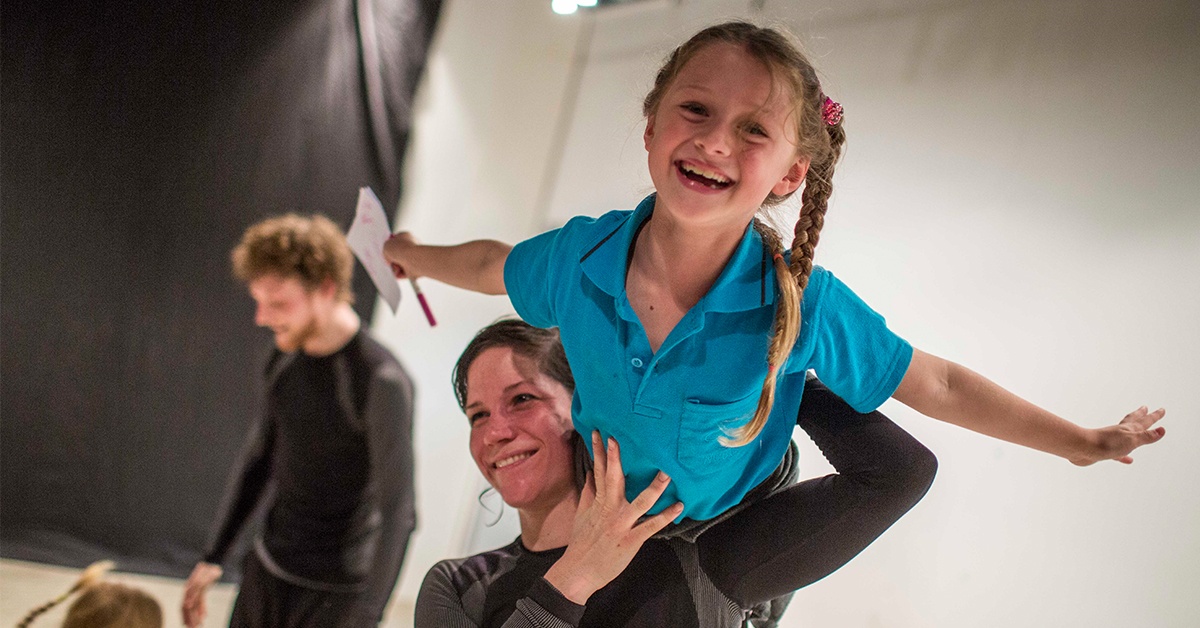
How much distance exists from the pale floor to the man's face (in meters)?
0.37

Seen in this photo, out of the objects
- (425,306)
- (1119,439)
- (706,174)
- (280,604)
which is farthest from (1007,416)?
(280,604)

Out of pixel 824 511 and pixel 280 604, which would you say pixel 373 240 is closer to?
pixel 280 604

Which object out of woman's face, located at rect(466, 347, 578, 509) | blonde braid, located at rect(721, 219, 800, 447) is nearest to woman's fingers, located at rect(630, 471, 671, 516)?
blonde braid, located at rect(721, 219, 800, 447)

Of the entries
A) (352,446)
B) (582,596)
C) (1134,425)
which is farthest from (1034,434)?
(352,446)

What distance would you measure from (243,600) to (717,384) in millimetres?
772

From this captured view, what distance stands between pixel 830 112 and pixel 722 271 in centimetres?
23

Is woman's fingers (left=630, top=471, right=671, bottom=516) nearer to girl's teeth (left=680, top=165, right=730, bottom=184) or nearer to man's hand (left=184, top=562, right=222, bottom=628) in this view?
girl's teeth (left=680, top=165, right=730, bottom=184)

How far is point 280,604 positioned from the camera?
1.18m

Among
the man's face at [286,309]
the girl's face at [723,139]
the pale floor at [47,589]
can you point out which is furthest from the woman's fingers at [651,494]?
the pale floor at [47,589]

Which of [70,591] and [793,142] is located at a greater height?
[793,142]

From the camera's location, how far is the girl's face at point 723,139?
901 mm

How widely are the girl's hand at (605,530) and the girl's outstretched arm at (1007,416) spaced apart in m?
0.34

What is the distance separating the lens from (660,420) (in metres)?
0.99

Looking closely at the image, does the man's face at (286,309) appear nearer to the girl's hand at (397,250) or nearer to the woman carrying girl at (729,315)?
the girl's hand at (397,250)
